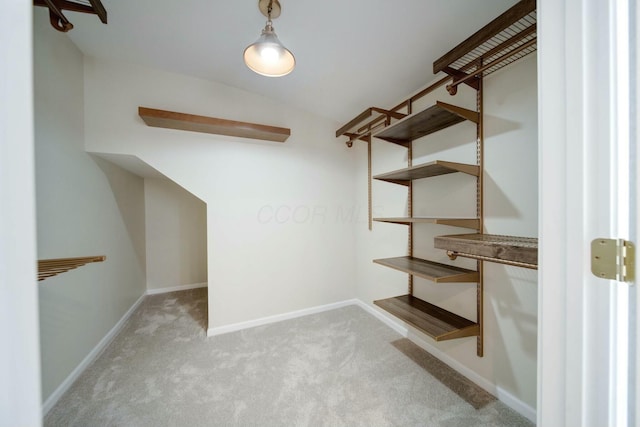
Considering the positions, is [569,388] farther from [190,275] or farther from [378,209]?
[190,275]

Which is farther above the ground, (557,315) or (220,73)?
(220,73)

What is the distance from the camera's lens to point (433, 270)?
152 centimetres

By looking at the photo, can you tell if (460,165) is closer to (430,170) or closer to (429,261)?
(430,170)

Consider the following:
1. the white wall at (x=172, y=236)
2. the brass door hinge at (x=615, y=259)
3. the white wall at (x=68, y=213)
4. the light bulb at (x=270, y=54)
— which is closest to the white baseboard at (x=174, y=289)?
the white wall at (x=172, y=236)

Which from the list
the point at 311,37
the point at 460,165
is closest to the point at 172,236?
the point at 311,37

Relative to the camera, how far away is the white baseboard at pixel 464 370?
1.25 metres

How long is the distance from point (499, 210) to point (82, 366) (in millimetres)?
3105

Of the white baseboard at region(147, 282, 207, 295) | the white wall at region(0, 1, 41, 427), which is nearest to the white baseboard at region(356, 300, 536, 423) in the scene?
the white wall at region(0, 1, 41, 427)

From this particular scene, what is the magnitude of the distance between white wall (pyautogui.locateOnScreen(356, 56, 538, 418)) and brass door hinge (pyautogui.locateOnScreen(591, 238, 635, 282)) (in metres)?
0.91

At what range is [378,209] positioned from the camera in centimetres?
235

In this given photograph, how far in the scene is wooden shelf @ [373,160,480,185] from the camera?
1306 millimetres

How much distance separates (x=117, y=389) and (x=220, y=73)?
8.41ft

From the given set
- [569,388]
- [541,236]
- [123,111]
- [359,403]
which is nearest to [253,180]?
[123,111]

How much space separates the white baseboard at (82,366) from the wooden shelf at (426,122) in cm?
282
